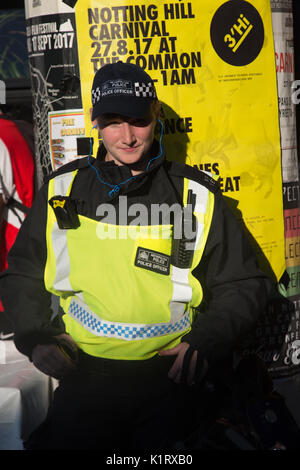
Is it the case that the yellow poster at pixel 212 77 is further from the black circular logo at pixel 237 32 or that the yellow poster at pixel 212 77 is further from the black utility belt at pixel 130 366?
the black utility belt at pixel 130 366

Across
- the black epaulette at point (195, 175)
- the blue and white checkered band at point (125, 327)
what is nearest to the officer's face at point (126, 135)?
the black epaulette at point (195, 175)

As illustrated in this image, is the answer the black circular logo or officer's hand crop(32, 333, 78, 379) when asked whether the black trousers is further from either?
the black circular logo

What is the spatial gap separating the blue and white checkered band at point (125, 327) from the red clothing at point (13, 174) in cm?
140

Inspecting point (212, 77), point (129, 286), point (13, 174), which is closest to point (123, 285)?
point (129, 286)

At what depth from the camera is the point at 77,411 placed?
1932 millimetres

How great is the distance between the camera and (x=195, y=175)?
6.88ft

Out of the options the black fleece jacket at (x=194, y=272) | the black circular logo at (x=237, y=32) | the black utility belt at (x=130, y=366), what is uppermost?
the black circular logo at (x=237, y=32)

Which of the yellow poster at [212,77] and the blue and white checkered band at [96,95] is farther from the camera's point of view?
the yellow poster at [212,77]

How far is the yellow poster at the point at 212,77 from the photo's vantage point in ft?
7.73

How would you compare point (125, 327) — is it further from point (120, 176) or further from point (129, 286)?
point (120, 176)

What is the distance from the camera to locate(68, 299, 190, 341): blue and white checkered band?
6.40 feet
